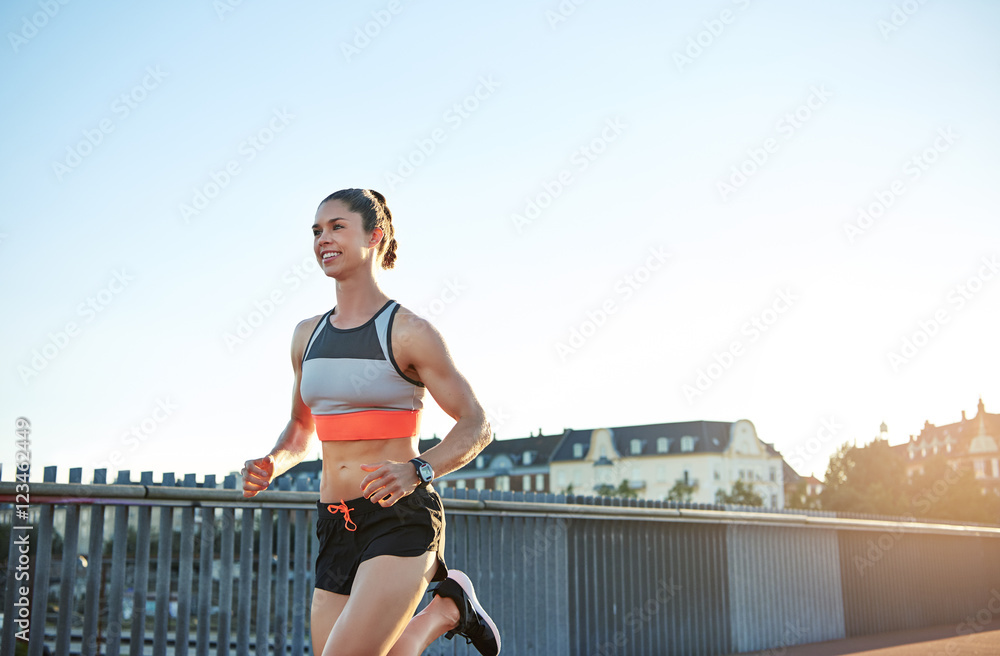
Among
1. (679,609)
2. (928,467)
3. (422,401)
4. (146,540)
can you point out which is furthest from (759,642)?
(928,467)

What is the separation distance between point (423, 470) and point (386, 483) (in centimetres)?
21

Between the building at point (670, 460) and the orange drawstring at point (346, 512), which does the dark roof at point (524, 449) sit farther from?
the orange drawstring at point (346, 512)

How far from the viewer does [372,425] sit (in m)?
3.60

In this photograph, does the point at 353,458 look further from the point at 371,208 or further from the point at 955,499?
the point at 955,499

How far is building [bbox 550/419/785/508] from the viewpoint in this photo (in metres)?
90.7

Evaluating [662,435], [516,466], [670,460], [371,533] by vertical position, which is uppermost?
[662,435]

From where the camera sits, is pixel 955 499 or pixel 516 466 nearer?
pixel 955 499

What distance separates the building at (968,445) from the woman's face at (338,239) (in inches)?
4253

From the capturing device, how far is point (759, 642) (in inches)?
466

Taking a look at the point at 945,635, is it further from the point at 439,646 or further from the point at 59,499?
the point at 59,499

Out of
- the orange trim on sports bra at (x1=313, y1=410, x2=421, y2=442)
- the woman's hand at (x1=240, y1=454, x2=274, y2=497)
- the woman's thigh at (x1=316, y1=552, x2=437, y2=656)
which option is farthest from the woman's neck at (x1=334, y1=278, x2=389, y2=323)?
the woman's thigh at (x1=316, y1=552, x2=437, y2=656)

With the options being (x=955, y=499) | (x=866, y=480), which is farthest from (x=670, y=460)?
(x=955, y=499)

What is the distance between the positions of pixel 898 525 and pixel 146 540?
1298 cm

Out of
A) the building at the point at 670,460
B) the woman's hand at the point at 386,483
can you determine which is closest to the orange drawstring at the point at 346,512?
the woman's hand at the point at 386,483
